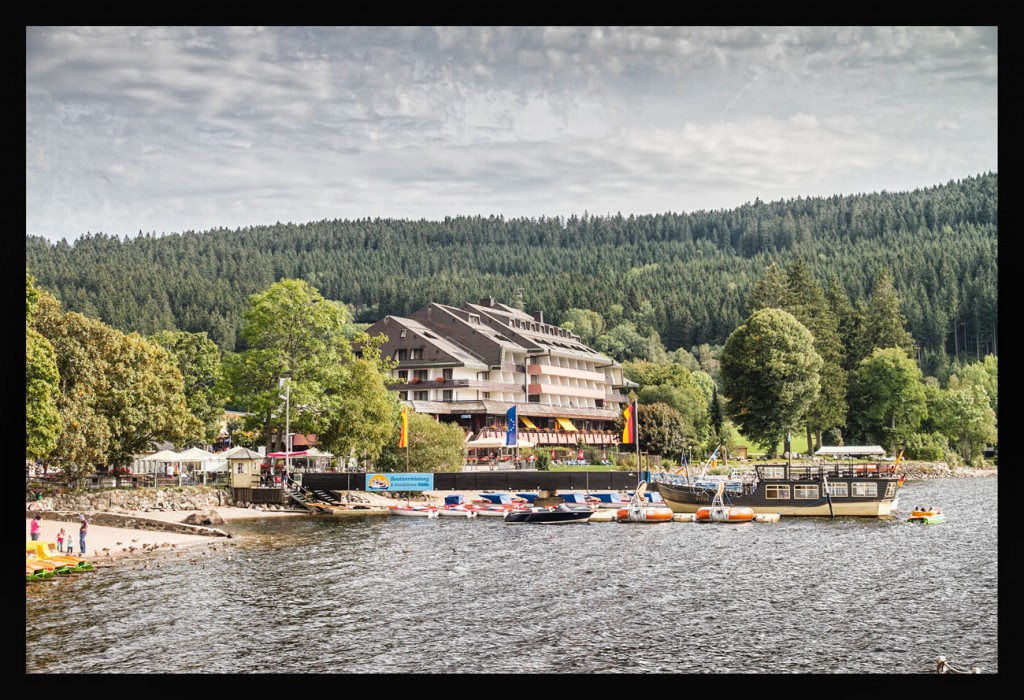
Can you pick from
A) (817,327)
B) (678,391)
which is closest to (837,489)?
(678,391)

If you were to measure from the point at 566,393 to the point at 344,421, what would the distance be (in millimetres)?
37333

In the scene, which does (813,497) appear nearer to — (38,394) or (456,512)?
(456,512)

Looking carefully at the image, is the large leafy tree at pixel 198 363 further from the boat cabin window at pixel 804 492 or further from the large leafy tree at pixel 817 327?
the large leafy tree at pixel 817 327

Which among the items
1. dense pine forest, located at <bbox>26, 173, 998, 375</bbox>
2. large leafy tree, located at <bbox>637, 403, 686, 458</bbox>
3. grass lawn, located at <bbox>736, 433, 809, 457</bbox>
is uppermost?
dense pine forest, located at <bbox>26, 173, 998, 375</bbox>

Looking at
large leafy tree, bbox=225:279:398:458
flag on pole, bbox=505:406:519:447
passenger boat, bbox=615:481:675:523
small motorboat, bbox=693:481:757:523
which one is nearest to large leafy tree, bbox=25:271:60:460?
large leafy tree, bbox=225:279:398:458

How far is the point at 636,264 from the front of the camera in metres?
160

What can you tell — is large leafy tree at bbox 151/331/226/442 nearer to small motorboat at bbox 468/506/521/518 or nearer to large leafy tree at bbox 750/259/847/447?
small motorboat at bbox 468/506/521/518

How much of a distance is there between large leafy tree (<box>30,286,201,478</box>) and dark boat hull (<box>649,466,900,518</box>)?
1108 inches

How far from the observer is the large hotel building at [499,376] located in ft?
270

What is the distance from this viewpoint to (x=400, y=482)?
6091 centimetres

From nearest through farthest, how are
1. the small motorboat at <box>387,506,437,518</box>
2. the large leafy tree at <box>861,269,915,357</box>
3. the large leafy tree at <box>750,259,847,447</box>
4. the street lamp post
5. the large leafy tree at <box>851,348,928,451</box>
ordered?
the small motorboat at <box>387,506,437,518</box> < the street lamp post < the large leafy tree at <box>750,259,847,447</box> < the large leafy tree at <box>851,348,928,451</box> < the large leafy tree at <box>861,269,915,357</box>

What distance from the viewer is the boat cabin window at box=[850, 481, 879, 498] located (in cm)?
5409

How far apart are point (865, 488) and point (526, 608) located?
33477 millimetres
